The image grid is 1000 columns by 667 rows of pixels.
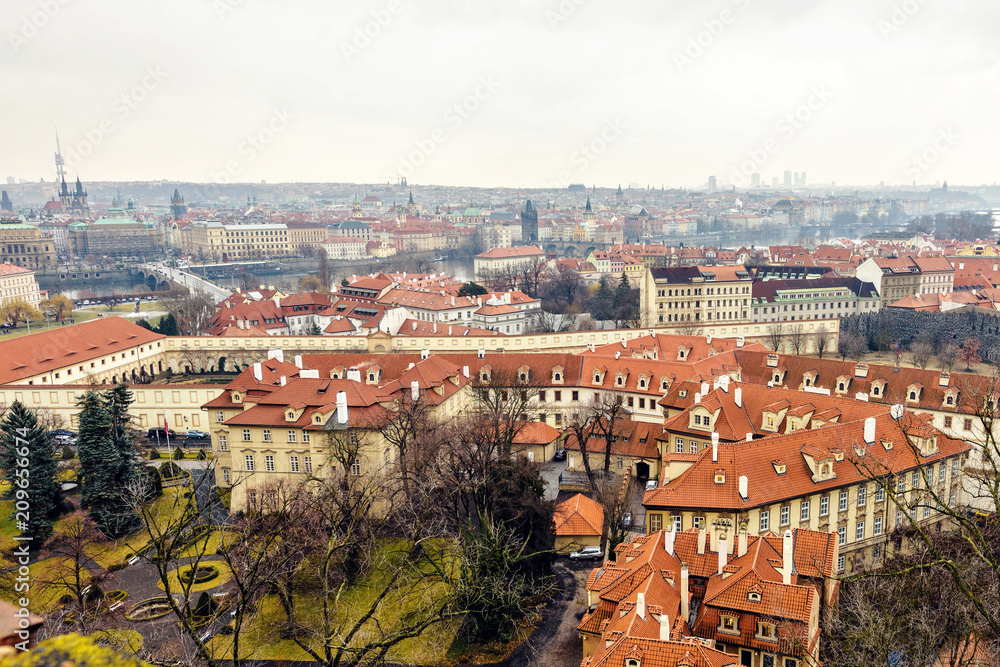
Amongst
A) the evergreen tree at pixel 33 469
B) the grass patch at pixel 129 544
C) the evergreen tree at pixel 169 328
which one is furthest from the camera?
the evergreen tree at pixel 169 328

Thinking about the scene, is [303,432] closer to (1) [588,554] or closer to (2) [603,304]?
(1) [588,554]

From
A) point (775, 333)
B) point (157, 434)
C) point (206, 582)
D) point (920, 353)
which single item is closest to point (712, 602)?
point (206, 582)

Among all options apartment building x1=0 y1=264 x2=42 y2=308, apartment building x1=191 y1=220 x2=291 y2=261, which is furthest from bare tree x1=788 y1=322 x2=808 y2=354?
apartment building x1=191 y1=220 x2=291 y2=261

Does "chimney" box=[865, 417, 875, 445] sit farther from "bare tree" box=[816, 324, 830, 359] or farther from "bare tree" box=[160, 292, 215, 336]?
"bare tree" box=[160, 292, 215, 336]

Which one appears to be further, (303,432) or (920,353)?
(920,353)

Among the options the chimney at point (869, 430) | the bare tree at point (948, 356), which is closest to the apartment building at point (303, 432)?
the chimney at point (869, 430)

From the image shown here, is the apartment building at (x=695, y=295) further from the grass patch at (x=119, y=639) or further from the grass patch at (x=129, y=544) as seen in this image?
the grass patch at (x=119, y=639)
